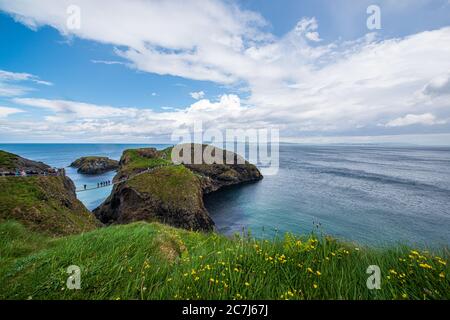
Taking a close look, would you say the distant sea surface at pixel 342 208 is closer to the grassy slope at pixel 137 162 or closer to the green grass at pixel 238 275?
the grassy slope at pixel 137 162

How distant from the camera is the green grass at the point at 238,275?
317cm

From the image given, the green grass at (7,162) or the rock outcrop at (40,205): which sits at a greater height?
the green grass at (7,162)

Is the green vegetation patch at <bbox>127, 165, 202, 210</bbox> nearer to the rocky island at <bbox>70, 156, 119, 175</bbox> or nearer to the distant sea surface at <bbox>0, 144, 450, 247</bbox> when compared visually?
the distant sea surface at <bbox>0, 144, 450, 247</bbox>

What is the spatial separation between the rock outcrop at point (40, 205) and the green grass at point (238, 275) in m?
14.4

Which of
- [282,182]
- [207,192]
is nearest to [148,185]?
[207,192]

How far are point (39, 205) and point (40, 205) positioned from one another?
0.27ft

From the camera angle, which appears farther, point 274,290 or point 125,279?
point 125,279

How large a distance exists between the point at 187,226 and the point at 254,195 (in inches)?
1155

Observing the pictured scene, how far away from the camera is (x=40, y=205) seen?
737 inches

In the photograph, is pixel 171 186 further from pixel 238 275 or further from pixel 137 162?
pixel 238 275

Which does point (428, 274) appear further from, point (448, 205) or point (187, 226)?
point (448, 205)

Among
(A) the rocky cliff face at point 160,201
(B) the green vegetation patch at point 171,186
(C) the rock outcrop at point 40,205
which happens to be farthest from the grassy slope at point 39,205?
(B) the green vegetation patch at point 171,186

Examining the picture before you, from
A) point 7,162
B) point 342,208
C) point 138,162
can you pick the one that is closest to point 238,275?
point 7,162
